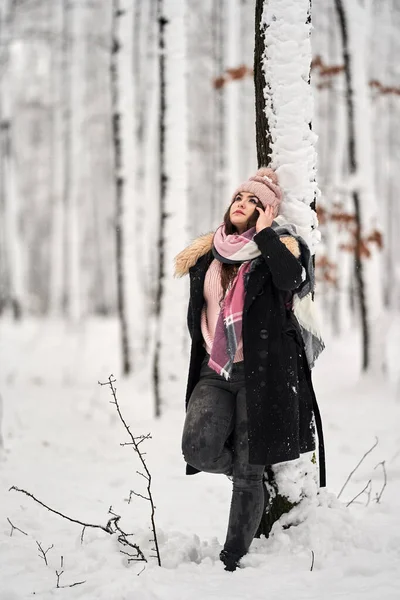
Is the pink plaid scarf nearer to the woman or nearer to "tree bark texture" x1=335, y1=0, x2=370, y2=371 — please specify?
the woman

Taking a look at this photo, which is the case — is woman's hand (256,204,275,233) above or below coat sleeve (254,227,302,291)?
above

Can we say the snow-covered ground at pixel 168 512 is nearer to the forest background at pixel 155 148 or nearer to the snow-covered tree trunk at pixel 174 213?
the snow-covered tree trunk at pixel 174 213

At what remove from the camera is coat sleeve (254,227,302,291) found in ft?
9.36

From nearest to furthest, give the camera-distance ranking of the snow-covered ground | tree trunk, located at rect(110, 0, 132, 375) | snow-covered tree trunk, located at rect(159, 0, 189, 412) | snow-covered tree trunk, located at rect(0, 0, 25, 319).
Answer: the snow-covered ground < snow-covered tree trunk, located at rect(159, 0, 189, 412) < tree trunk, located at rect(110, 0, 132, 375) < snow-covered tree trunk, located at rect(0, 0, 25, 319)

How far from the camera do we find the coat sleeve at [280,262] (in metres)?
2.85

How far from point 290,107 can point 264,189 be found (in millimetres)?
611

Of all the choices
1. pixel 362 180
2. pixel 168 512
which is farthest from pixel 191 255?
pixel 362 180

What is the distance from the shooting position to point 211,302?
3184 mm

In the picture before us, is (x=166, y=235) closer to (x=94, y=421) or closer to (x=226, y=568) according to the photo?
(x=94, y=421)

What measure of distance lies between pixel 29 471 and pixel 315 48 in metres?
14.4

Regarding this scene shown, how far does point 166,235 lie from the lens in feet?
25.2

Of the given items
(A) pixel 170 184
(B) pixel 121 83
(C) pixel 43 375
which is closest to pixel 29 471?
(A) pixel 170 184

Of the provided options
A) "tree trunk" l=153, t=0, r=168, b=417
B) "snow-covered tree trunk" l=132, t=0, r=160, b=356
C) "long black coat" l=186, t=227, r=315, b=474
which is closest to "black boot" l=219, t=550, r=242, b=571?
"long black coat" l=186, t=227, r=315, b=474

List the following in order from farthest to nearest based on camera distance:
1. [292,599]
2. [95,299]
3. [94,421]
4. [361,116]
A: [95,299] → [361,116] → [94,421] → [292,599]
